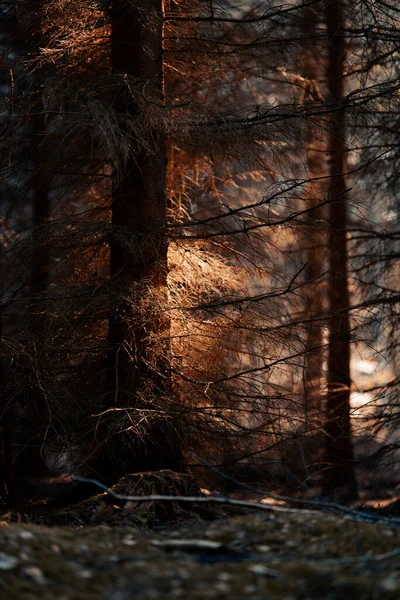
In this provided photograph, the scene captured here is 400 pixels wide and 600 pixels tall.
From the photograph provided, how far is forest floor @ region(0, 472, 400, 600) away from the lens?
3014 millimetres

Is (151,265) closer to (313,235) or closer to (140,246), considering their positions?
(140,246)

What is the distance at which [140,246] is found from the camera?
6.98m

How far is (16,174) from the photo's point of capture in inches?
302

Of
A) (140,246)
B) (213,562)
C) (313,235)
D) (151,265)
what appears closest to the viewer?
(213,562)

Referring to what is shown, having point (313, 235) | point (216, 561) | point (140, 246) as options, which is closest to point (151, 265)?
point (140, 246)

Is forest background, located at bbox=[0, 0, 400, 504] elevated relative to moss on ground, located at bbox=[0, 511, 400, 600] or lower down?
elevated

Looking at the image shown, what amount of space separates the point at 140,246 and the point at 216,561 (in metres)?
4.01

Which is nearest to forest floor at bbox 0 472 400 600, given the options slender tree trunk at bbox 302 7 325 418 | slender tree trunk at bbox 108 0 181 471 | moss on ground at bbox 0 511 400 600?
moss on ground at bbox 0 511 400 600

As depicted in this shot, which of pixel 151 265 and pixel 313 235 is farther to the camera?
pixel 313 235

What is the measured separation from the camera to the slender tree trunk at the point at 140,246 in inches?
275

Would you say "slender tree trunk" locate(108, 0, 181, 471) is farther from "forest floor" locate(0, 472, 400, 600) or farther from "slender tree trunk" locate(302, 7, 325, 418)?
"forest floor" locate(0, 472, 400, 600)

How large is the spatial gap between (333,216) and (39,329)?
229 inches

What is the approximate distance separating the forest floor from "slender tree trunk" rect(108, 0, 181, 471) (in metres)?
2.70

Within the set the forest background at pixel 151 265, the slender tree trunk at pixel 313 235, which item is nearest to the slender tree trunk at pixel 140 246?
the forest background at pixel 151 265
